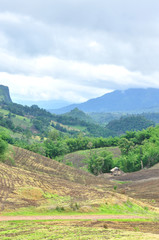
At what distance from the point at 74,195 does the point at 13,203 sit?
9.02 metres

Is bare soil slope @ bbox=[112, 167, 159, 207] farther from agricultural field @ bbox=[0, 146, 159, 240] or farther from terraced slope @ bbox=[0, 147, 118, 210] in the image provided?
terraced slope @ bbox=[0, 147, 118, 210]

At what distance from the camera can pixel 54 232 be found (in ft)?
65.4

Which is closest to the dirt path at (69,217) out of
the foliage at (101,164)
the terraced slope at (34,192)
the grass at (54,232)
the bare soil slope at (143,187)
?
the grass at (54,232)

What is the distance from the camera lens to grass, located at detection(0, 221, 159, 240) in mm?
18484

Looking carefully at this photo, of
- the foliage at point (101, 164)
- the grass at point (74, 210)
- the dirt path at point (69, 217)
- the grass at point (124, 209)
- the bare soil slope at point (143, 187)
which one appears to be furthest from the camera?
the foliage at point (101, 164)

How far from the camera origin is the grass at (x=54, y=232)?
18.5m

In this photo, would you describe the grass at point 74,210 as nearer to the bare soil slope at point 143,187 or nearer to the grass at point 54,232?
the grass at point 54,232

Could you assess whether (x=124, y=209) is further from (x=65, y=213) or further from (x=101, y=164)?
→ (x=101, y=164)

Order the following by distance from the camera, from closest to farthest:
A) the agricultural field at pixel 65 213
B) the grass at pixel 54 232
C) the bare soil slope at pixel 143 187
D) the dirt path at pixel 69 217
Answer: the grass at pixel 54 232 < the agricultural field at pixel 65 213 < the dirt path at pixel 69 217 < the bare soil slope at pixel 143 187

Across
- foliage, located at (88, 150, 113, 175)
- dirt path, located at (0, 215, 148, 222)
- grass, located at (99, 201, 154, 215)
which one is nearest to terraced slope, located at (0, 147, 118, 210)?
grass, located at (99, 201, 154, 215)

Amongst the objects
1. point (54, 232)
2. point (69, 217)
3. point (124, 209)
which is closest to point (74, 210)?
point (69, 217)

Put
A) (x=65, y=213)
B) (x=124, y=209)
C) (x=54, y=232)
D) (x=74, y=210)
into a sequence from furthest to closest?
1. (x=124, y=209)
2. (x=74, y=210)
3. (x=65, y=213)
4. (x=54, y=232)

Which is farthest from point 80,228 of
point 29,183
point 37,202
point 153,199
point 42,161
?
point 42,161

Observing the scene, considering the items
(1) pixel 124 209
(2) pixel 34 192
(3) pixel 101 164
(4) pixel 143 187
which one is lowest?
(4) pixel 143 187
